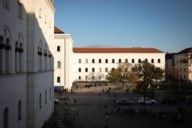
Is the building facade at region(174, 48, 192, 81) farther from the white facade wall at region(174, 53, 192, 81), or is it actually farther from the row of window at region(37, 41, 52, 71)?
the row of window at region(37, 41, 52, 71)

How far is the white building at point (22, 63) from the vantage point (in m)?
18.8

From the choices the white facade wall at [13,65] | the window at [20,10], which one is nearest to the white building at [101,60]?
the white facade wall at [13,65]

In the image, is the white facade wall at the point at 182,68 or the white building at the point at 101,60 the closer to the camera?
the white facade wall at the point at 182,68

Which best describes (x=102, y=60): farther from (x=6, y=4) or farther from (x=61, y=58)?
(x=6, y=4)

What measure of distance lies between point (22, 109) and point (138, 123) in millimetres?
16475

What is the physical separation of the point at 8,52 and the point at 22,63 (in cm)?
361

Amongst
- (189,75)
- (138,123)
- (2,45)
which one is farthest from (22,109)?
(189,75)

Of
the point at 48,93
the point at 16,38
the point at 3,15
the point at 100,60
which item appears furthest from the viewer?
the point at 100,60

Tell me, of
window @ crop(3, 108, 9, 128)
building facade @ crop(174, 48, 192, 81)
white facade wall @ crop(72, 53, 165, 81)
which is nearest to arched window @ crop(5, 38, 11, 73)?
window @ crop(3, 108, 9, 128)

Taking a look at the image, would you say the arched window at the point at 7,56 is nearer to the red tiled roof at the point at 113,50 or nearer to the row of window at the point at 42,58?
the row of window at the point at 42,58

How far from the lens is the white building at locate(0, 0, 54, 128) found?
18.8m

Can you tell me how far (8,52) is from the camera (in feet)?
65.1

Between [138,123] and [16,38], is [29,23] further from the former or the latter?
[138,123]

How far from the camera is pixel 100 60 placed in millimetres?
101938
